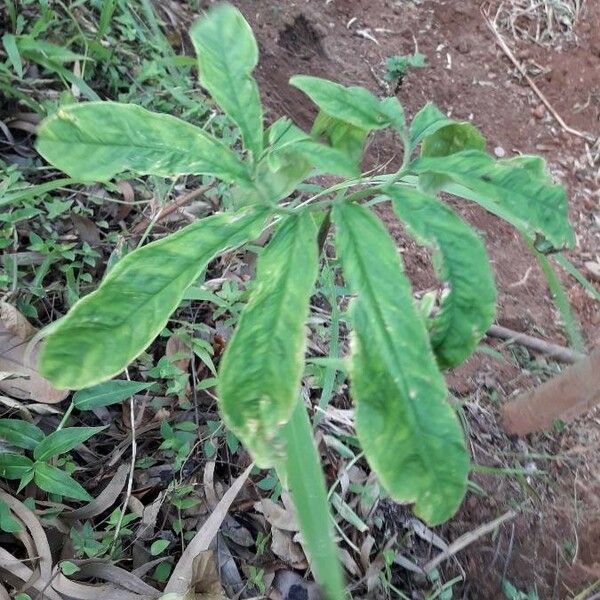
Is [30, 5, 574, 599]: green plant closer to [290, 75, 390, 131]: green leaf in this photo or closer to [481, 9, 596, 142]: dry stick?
[290, 75, 390, 131]: green leaf

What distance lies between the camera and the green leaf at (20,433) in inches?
47.4

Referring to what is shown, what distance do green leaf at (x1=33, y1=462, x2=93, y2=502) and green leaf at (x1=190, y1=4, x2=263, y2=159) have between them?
2.12 ft

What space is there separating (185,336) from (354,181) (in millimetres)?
645

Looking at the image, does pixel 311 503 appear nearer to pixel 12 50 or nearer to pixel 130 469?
pixel 130 469

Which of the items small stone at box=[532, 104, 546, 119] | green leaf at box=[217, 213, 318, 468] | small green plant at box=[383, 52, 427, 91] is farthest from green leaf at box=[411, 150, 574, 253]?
small stone at box=[532, 104, 546, 119]

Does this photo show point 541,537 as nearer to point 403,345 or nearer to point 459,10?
point 403,345

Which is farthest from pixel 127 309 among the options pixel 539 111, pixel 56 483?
pixel 539 111

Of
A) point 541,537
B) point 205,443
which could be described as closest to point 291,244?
point 205,443

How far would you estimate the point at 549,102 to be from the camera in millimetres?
2488

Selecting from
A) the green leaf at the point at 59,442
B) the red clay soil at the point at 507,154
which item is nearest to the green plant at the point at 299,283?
the green leaf at the point at 59,442

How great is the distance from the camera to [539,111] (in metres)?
2.46

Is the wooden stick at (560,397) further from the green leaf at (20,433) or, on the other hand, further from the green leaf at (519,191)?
the green leaf at (20,433)

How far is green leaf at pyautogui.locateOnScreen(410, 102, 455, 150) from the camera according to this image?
0.97 m

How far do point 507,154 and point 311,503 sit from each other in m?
1.81
